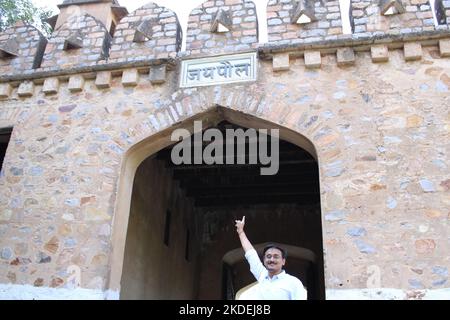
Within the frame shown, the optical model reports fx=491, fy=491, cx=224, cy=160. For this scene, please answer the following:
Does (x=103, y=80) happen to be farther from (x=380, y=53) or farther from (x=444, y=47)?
(x=444, y=47)

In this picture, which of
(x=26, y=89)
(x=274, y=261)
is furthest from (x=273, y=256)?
(x=26, y=89)

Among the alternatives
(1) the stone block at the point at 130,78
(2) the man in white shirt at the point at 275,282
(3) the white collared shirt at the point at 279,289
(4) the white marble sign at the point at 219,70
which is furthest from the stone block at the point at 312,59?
(3) the white collared shirt at the point at 279,289

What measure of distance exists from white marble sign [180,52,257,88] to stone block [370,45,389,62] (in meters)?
1.21

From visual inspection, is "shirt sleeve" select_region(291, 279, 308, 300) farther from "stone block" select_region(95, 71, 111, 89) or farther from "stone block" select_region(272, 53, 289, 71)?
"stone block" select_region(95, 71, 111, 89)

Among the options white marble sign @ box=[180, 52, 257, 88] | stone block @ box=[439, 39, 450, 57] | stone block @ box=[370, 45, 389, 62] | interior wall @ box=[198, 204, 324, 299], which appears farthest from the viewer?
interior wall @ box=[198, 204, 324, 299]

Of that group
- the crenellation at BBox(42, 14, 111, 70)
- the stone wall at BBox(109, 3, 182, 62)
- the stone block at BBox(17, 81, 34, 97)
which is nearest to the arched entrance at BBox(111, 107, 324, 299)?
the stone wall at BBox(109, 3, 182, 62)

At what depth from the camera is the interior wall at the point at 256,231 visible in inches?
352

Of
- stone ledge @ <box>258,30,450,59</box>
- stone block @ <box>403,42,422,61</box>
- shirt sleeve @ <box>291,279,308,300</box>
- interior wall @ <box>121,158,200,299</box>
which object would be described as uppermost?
stone ledge @ <box>258,30,450,59</box>

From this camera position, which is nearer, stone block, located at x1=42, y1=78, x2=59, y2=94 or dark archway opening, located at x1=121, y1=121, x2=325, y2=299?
stone block, located at x1=42, y1=78, x2=59, y2=94

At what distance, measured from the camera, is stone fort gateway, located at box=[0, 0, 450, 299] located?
4.18 meters

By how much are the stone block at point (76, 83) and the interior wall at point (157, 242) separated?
5.17ft

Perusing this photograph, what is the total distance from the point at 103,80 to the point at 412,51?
3.28 m
